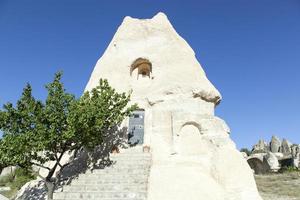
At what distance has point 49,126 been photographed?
39.8ft

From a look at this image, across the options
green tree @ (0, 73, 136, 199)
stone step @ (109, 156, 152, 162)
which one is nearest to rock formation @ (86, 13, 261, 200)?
stone step @ (109, 156, 152, 162)

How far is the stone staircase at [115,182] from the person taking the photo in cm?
1116

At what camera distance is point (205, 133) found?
1448 cm

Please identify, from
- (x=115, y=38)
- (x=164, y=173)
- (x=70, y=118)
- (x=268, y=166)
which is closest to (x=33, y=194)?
(x=70, y=118)

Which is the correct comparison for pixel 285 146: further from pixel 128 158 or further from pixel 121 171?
pixel 121 171

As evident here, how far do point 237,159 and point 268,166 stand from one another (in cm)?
2919

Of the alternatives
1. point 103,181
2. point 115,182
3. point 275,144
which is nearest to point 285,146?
point 275,144

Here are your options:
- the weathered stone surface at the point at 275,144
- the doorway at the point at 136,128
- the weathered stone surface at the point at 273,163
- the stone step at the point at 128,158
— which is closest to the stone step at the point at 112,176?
the stone step at the point at 128,158

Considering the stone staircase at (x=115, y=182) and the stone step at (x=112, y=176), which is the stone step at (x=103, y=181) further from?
the stone step at (x=112, y=176)

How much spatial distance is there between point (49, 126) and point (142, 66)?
8.77 metres

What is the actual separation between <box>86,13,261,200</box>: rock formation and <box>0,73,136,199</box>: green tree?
148 inches

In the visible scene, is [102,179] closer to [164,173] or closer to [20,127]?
[164,173]

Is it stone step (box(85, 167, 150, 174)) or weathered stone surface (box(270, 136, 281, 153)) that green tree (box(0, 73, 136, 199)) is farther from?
weathered stone surface (box(270, 136, 281, 153))

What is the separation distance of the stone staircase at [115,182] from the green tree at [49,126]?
112 cm
